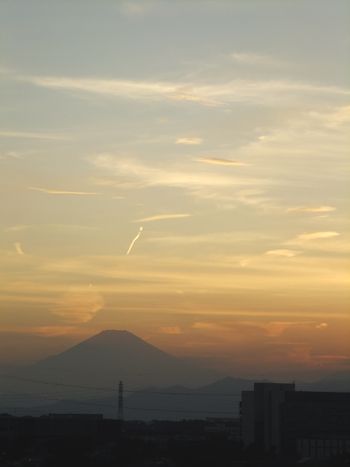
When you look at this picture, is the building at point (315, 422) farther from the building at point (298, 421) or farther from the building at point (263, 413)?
the building at point (263, 413)

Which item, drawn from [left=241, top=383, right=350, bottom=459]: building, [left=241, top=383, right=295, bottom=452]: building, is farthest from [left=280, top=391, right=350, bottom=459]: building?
[left=241, top=383, right=295, bottom=452]: building

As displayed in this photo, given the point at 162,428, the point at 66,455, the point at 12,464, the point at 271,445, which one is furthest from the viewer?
the point at 162,428

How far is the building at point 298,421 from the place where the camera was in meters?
72.1

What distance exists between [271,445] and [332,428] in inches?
181

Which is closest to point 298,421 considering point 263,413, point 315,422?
point 315,422

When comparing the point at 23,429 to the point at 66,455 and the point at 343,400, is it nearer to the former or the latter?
the point at 343,400

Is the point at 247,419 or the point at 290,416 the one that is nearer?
the point at 290,416

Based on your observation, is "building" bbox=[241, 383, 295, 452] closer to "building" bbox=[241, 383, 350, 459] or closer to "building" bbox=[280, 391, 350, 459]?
"building" bbox=[241, 383, 350, 459]

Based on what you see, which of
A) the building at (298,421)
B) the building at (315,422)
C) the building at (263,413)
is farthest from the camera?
the building at (263,413)

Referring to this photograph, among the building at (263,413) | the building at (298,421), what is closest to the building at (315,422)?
the building at (298,421)

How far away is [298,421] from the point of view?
74438 mm

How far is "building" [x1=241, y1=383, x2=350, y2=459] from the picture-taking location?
7206 cm

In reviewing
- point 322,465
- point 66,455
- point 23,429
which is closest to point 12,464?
point 66,455

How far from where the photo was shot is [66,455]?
47656 millimetres
